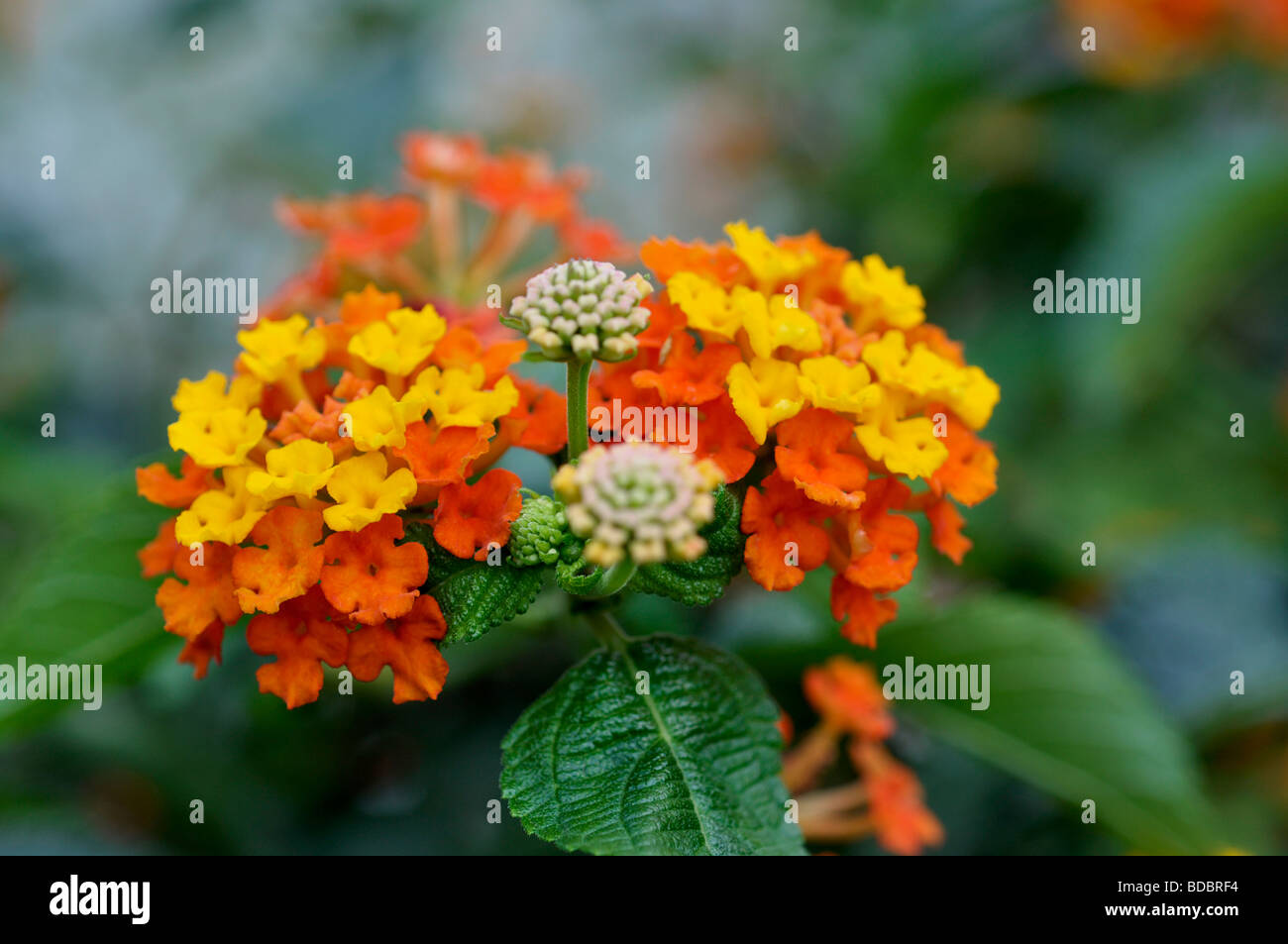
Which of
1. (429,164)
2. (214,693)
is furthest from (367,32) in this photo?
(214,693)

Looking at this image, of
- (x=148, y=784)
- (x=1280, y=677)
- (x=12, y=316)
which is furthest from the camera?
(x=12, y=316)

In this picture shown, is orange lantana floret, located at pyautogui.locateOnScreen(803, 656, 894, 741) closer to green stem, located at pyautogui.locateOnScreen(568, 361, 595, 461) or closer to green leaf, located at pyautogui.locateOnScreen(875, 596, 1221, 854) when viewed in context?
green leaf, located at pyautogui.locateOnScreen(875, 596, 1221, 854)

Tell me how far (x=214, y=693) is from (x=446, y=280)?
1.92 ft

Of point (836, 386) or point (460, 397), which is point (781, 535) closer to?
point (836, 386)

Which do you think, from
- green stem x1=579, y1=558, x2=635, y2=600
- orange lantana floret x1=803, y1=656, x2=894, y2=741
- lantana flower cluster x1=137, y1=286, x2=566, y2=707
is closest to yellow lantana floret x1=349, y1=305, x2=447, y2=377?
lantana flower cluster x1=137, y1=286, x2=566, y2=707

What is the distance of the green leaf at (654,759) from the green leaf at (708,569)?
99 millimetres

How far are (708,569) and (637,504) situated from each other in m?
0.17

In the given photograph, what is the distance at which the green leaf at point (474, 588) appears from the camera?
2.56ft

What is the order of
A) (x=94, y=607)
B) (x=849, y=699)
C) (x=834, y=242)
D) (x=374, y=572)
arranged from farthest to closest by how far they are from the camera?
(x=834, y=242)
(x=849, y=699)
(x=94, y=607)
(x=374, y=572)

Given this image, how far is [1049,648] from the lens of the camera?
46.8 inches

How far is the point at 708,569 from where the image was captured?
81 centimetres

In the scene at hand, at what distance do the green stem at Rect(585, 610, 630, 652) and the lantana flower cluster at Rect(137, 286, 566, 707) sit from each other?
6.0 inches

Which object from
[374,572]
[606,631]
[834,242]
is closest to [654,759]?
[606,631]
